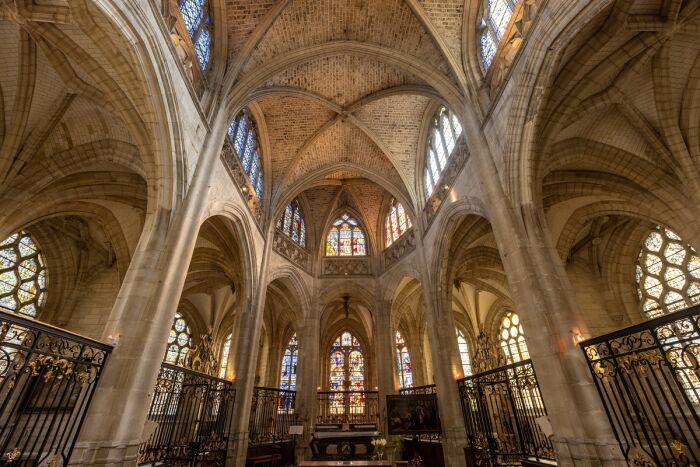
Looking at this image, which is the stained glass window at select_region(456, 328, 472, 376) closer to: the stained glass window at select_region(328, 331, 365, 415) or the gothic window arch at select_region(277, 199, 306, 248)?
the stained glass window at select_region(328, 331, 365, 415)

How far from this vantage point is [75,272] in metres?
13.8

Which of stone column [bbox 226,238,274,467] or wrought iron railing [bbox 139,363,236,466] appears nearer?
wrought iron railing [bbox 139,363,236,466]

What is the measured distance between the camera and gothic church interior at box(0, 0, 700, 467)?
18.4ft

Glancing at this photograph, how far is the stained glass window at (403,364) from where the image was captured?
1897cm

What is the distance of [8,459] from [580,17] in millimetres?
10436

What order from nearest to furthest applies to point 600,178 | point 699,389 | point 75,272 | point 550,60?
1. point 550,60
2. point 699,389
3. point 600,178
4. point 75,272

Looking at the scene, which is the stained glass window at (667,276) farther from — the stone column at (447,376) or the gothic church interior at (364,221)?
the stone column at (447,376)

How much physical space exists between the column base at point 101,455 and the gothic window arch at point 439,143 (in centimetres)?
1097

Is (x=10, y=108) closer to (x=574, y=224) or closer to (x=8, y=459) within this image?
(x=8, y=459)

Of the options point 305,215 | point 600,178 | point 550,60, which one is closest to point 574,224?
point 600,178

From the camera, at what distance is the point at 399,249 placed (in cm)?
1586

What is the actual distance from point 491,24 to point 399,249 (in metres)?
9.49

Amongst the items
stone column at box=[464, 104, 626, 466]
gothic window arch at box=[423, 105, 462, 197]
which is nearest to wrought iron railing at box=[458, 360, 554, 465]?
stone column at box=[464, 104, 626, 466]

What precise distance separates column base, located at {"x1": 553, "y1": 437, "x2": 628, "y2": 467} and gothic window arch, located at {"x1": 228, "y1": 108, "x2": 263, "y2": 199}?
11.4m
